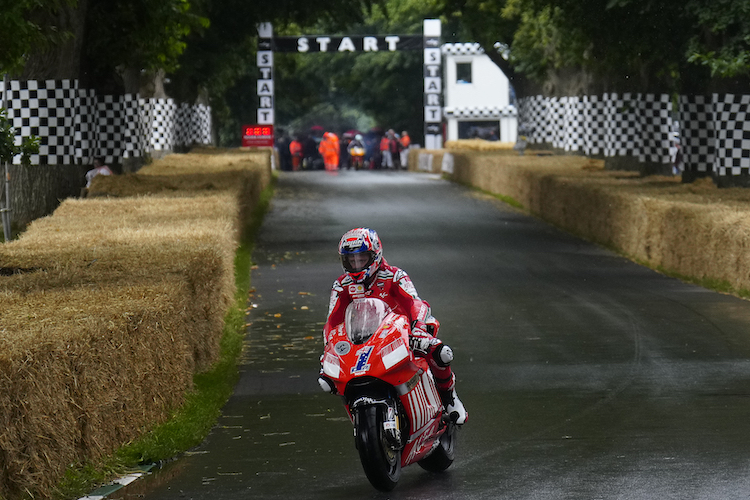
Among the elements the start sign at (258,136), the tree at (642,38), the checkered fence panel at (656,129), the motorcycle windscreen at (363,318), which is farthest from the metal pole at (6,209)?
the start sign at (258,136)

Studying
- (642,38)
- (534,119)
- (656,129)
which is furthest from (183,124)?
(642,38)

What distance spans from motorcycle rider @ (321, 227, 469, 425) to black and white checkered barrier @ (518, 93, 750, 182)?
604 inches

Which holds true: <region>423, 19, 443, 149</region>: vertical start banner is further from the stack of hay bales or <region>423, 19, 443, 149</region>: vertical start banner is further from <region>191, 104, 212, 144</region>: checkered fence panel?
the stack of hay bales

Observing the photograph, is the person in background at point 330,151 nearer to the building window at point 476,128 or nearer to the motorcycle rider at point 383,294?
the building window at point 476,128

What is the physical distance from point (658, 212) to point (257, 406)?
33.5 feet

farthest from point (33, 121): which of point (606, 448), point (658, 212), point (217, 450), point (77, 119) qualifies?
point (606, 448)

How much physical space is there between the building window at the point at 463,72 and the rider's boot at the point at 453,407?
223ft

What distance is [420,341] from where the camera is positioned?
7.28 meters

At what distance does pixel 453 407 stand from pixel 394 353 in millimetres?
911

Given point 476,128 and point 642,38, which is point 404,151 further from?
point 642,38

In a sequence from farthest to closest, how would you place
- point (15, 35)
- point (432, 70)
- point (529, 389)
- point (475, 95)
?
point (475, 95), point (432, 70), point (15, 35), point (529, 389)

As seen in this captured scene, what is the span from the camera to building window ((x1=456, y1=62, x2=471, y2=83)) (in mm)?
74812

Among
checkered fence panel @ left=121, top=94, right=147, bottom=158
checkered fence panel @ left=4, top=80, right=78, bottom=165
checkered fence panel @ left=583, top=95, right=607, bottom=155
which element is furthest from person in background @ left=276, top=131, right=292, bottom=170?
checkered fence panel @ left=4, top=80, right=78, bottom=165

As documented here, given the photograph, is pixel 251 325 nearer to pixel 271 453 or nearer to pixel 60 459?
pixel 271 453
